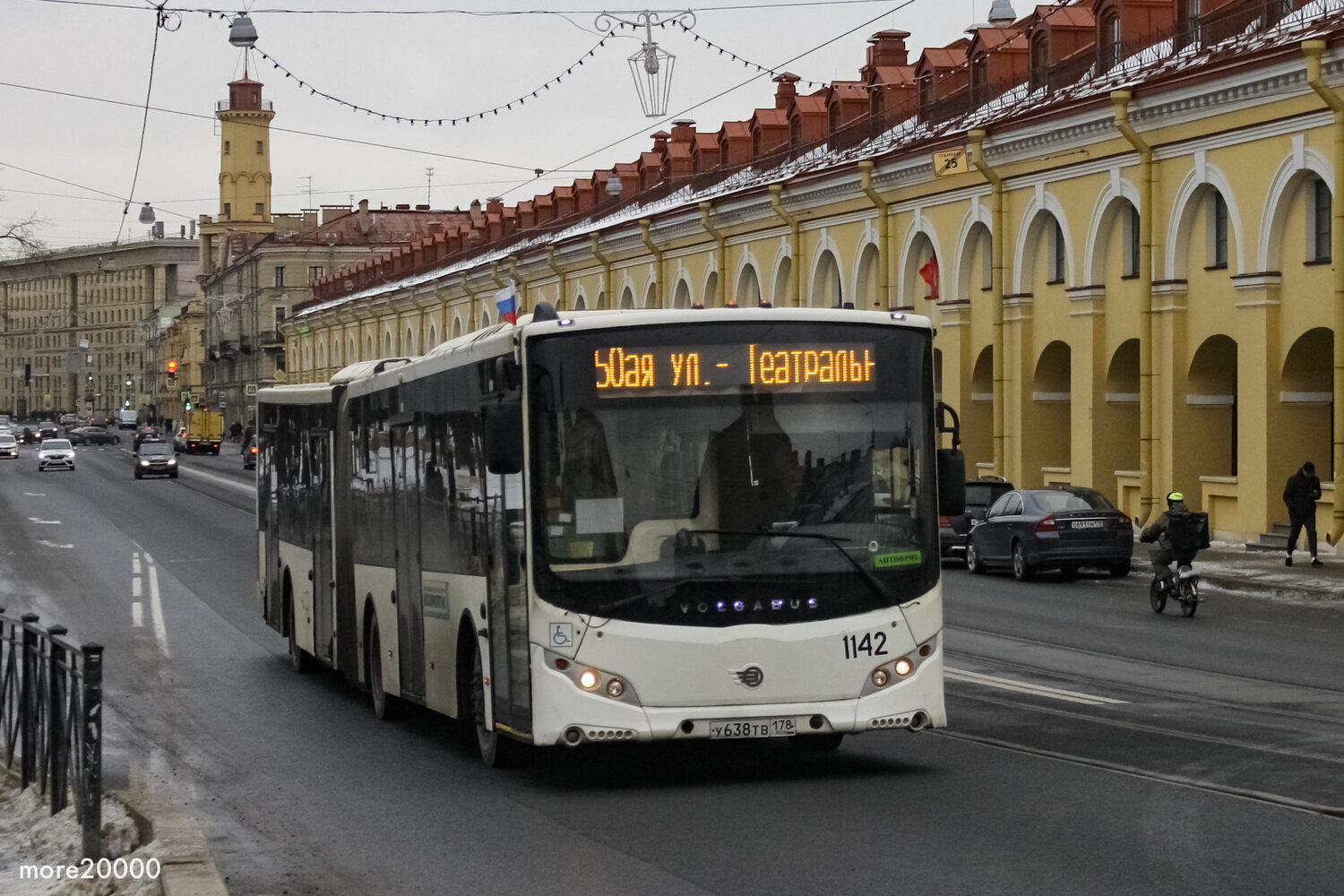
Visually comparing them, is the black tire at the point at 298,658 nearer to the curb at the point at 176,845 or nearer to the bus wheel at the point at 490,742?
the bus wheel at the point at 490,742

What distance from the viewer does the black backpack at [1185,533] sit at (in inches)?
881

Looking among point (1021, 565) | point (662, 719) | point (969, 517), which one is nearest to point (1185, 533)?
point (1021, 565)

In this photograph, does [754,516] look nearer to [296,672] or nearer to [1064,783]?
[1064,783]

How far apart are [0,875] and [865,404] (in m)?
4.87

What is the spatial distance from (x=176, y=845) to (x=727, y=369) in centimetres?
372

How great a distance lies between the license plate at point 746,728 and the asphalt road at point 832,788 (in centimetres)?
30

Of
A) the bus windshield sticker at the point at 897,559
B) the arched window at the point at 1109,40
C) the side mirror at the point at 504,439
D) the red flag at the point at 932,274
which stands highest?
the arched window at the point at 1109,40

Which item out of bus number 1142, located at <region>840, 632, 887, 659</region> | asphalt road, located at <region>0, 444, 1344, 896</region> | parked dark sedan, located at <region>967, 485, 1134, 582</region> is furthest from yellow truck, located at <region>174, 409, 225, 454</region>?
bus number 1142, located at <region>840, 632, 887, 659</region>

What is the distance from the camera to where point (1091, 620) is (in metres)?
22.1

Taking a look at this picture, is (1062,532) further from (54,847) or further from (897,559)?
(54,847)

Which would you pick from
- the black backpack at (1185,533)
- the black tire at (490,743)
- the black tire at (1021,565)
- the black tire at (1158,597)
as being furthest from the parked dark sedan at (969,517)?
the black tire at (490,743)

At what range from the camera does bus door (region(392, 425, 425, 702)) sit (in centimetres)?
1321

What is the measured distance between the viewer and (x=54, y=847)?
368 inches

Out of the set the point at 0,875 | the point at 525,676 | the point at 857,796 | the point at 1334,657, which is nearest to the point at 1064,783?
the point at 857,796
